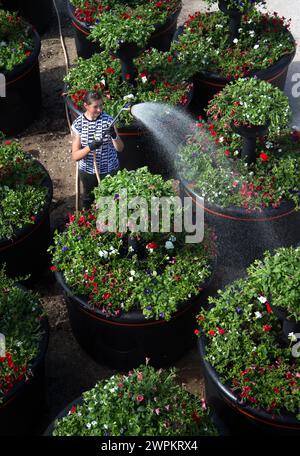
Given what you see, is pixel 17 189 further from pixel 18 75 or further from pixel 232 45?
pixel 232 45

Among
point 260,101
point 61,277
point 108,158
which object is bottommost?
point 61,277

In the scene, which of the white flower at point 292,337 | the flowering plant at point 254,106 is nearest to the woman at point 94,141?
the flowering plant at point 254,106

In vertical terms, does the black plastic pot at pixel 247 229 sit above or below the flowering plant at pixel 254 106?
below

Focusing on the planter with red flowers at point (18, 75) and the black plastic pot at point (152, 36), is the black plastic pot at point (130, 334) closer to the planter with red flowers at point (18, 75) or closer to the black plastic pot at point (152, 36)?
the planter with red flowers at point (18, 75)

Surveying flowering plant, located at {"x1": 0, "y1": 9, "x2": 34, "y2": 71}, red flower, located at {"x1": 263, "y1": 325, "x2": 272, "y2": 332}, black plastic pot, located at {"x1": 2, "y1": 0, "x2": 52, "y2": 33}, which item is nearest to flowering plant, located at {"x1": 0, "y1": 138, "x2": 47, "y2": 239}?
flowering plant, located at {"x1": 0, "y1": 9, "x2": 34, "y2": 71}

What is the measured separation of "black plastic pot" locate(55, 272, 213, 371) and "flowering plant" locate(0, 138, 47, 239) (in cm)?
88

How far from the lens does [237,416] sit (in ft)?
21.1

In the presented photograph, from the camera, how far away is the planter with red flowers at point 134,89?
896 centimetres

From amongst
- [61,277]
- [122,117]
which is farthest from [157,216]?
[122,117]

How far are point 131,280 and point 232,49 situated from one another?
3.95 metres

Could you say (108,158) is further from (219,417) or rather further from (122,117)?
(219,417)

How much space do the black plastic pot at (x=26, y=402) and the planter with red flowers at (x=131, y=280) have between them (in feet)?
1.79

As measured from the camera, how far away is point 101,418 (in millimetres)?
5465
